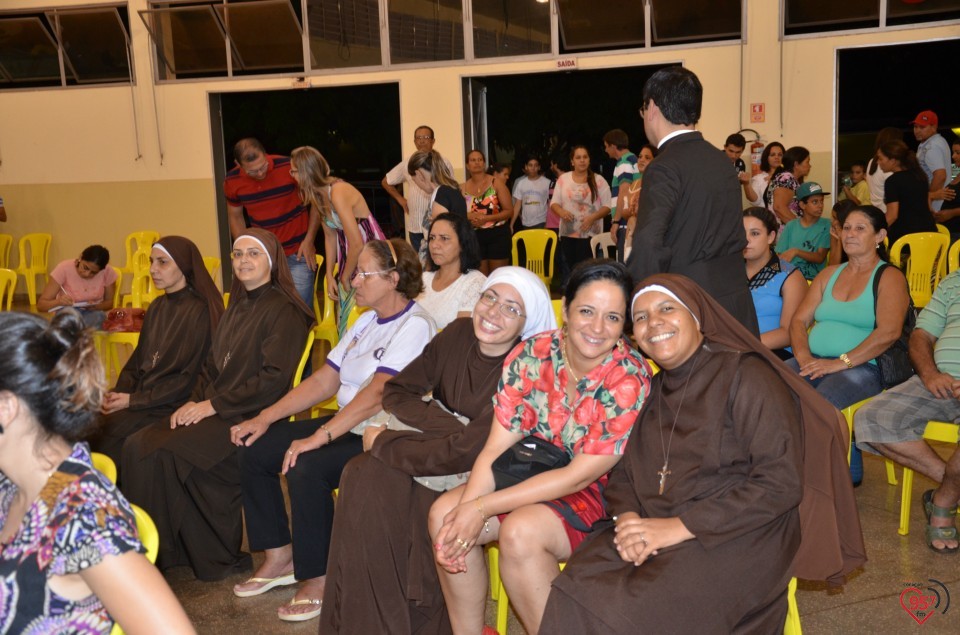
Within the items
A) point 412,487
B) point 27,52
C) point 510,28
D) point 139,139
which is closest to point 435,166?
point 412,487

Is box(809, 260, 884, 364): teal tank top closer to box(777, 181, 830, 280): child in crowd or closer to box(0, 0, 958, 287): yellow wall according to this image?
box(777, 181, 830, 280): child in crowd

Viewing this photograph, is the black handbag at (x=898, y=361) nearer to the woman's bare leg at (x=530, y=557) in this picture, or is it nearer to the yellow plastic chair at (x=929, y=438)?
the yellow plastic chair at (x=929, y=438)

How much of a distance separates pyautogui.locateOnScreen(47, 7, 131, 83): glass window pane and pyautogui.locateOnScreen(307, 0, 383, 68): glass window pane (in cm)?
235

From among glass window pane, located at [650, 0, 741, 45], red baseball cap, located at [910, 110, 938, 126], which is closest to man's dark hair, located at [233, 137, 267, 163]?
glass window pane, located at [650, 0, 741, 45]

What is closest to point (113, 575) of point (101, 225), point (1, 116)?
point (101, 225)

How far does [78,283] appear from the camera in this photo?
6.79m

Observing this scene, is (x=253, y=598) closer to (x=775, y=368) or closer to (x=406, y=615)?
(x=406, y=615)

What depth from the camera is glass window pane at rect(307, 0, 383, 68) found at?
413 inches

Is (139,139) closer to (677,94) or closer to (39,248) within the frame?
(39,248)

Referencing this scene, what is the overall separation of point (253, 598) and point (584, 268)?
1.83 metres

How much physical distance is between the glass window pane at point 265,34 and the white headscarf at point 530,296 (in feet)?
27.7

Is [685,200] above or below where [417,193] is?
below

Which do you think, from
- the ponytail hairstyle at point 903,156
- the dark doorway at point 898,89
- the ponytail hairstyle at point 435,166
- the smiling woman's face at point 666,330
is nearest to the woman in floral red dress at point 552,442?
the smiling woman's face at point 666,330

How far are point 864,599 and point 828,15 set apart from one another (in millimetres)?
7335
